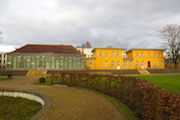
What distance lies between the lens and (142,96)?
4844 millimetres

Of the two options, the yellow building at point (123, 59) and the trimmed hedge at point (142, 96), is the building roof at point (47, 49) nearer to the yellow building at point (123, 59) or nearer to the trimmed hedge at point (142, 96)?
the yellow building at point (123, 59)

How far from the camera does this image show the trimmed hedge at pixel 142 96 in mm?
2910

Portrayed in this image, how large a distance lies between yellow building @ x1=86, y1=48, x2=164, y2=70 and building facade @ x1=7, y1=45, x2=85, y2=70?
15.1 ft

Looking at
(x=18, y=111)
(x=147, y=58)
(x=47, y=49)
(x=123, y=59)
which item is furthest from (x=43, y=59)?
(x=147, y=58)

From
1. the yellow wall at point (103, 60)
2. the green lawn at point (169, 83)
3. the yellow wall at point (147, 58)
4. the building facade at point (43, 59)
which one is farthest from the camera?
the yellow wall at point (147, 58)

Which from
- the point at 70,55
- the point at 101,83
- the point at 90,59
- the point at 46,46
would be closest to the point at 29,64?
the point at 46,46

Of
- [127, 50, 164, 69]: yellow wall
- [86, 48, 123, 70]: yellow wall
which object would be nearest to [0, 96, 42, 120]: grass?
[86, 48, 123, 70]: yellow wall

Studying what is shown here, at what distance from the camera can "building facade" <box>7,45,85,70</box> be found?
2962 cm

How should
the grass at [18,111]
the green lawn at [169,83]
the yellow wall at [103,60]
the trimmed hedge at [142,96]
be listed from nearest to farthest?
the trimmed hedge at [142,96] → the grass at [18,111] → the green lawn at [169,83] → the yellow wall at [103,60]

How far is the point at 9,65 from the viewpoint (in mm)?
29422

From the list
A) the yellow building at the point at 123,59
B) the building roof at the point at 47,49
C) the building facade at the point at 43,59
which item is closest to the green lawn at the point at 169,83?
the yellow building at the point at 123,59

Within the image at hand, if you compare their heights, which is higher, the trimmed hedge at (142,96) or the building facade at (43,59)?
the building facade at (43,59)

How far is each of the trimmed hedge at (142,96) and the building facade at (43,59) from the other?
19.7 metres

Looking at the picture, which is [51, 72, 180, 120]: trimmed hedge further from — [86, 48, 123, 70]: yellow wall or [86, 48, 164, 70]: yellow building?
[86, 48, 164, 70]: yellow building
